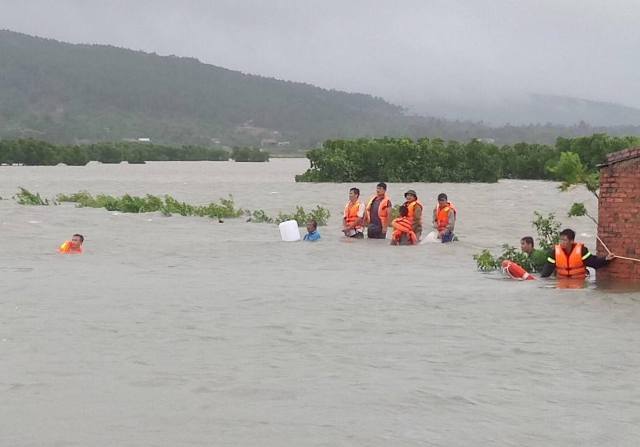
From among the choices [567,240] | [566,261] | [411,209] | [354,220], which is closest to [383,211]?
[354,220]

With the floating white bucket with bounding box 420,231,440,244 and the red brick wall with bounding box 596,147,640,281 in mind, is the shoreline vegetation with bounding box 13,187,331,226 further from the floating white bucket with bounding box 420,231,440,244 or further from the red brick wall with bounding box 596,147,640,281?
the red brick wall with bounding box 596,147,640,281

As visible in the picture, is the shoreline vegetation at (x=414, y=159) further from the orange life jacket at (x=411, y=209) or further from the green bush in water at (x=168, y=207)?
the orange life jacket at (x=411, y=209)

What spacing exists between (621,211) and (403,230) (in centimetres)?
708

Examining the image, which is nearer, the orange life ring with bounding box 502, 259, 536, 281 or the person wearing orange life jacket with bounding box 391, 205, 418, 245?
the orange life ring with bounding box 502, 259, 536, 281

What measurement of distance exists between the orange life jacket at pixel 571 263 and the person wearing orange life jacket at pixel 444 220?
5846mm

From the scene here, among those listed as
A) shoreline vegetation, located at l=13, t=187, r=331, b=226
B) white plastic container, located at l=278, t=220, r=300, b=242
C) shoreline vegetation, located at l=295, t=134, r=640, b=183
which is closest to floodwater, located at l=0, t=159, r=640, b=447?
white plastic container, located at l=278, t=220, r=300, b=242

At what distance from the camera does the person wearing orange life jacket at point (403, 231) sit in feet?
71.4

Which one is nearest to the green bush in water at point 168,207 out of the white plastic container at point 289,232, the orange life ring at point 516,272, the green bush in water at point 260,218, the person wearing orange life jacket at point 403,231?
the green bush in water at point 260,218

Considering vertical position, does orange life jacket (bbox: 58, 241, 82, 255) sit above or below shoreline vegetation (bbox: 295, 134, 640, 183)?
below

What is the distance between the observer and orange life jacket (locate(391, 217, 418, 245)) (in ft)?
71.4

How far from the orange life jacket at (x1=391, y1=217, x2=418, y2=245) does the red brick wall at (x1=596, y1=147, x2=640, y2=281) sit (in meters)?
6.51

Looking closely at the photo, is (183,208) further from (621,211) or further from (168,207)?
(621,211)

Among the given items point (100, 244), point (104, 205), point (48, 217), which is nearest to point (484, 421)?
point (100, 244)

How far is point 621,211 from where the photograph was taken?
1515 cm
